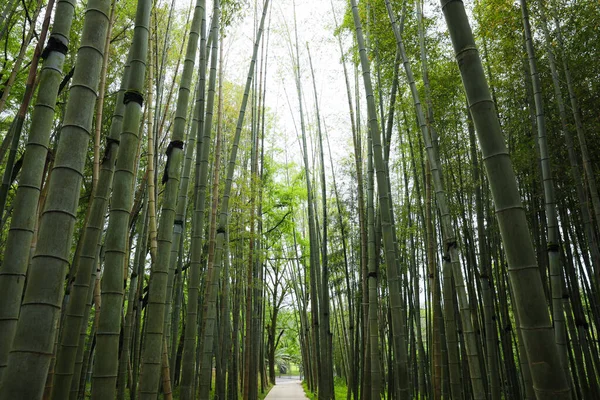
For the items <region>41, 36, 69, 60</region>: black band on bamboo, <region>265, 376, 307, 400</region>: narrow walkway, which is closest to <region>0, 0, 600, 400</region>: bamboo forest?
<region>41, 36, 69, 60</region>: black band on bamboo

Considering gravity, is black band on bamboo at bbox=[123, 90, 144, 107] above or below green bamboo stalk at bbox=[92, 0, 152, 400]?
above

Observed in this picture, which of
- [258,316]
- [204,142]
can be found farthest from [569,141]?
[258,316]

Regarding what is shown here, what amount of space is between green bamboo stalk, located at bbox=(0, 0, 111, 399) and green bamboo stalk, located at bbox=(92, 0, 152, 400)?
0.65 feet

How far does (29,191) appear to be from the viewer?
143 centimetres

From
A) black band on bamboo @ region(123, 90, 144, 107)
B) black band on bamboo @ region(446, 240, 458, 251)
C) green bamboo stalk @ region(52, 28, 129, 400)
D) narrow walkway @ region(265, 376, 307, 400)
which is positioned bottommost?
narrow walkway @ region(265, 376, 307, 400)

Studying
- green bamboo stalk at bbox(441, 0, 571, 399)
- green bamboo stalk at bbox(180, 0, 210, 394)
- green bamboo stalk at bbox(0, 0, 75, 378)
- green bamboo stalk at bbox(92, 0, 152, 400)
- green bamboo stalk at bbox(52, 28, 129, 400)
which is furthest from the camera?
green bamboo stalk at bbox(180, 0, 210, 394)

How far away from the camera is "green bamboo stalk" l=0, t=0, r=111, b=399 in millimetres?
976

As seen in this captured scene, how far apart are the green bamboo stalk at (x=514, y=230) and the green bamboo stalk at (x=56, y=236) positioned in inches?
41.2

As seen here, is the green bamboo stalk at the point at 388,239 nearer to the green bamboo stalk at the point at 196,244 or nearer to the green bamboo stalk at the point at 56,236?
the green bamboo stalk at the point at 196,244

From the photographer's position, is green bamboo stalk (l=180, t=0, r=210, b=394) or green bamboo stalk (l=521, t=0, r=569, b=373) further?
green bamboo stalk (l=521, t=0, r=569, b=373)

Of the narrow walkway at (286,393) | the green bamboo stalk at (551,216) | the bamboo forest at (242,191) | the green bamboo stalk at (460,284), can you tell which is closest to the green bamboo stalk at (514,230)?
the bamboo forest at (242,191)

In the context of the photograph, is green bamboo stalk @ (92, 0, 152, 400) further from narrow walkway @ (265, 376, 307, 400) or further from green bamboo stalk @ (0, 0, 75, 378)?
narrow walkway @ (265, 376, 307, 400)

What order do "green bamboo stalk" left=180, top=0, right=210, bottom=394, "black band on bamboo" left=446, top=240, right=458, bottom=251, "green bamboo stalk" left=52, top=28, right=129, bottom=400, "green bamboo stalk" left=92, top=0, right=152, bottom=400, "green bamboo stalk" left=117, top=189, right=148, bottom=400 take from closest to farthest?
"green bamboo stalk" left=92, top=0, right=152, bottom=400, "green bamboo stalk" left=52, top=28, right=129, bottom=400, "green bamboo stalk" left=180, top=0, right=210, bottom=394, "black band on bamboo" left=446, top=240, right=458, bottom=251, "green bamboo stalk" left=117, top=189, right=148, bottom=400

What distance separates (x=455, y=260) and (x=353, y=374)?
12.6ft
